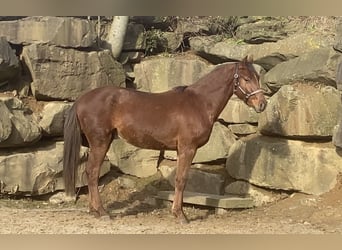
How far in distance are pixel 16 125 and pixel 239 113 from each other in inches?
134

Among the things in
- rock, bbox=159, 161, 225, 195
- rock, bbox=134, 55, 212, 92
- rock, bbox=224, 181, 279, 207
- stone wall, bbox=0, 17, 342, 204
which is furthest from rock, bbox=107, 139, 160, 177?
rock, bbox=224, 181, 279, 207

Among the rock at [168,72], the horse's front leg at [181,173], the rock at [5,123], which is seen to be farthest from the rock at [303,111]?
the rock at [5,123]

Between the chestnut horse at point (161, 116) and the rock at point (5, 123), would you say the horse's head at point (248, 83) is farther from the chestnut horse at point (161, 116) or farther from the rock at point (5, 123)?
the rock at point (5, 123)

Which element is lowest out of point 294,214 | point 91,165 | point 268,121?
point 294,214

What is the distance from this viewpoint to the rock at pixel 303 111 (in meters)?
6.70

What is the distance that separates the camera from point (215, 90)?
19.2 ft

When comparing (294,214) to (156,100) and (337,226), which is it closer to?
(337,226)

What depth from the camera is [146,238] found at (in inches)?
39.0

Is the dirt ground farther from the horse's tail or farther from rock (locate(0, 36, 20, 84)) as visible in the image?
rock (locate(0, 36, 20, 84))

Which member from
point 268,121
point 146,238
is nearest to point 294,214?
point 268,121

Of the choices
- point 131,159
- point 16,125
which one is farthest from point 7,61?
point 131,159

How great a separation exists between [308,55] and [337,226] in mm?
3023

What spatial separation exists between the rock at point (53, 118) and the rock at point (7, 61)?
2.42ft

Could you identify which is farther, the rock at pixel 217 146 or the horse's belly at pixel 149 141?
the rock at pixel 217 146
